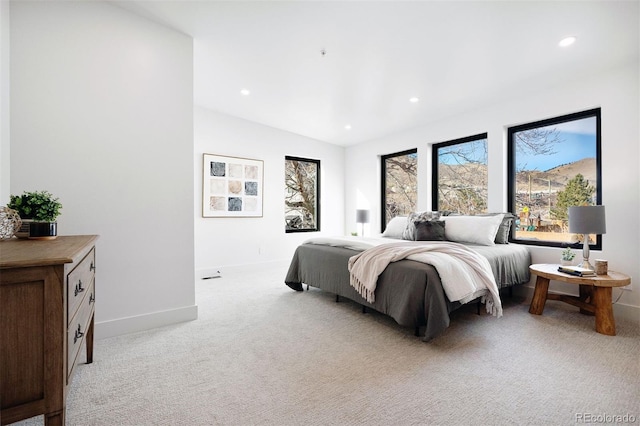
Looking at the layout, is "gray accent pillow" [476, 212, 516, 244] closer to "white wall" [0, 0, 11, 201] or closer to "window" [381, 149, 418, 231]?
"window" [381, 149, 418, 231]

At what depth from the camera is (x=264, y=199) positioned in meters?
5.22

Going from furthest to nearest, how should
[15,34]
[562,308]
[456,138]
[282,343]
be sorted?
1. [456,138]
2. [562,308]
3. [282,343]
4. [15,34]

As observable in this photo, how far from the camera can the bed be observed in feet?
7.39

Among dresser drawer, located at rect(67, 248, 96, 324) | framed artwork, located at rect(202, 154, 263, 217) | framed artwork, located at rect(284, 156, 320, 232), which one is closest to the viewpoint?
dresser drawer, located at rect(67, 248, 96, 324)

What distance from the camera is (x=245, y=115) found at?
15.7ft

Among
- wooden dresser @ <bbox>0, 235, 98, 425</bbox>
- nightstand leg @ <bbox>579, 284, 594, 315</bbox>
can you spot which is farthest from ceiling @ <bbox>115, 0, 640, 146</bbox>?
wooden dresser @ <bbox>0, 235, 98, 425</bbox>

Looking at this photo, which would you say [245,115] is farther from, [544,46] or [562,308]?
[562,308]

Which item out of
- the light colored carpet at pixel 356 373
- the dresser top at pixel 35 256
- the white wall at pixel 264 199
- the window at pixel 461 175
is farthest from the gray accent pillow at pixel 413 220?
the dresser top at pixel 35 256

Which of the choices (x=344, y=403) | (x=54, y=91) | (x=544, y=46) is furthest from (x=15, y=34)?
(x=544, y=46)

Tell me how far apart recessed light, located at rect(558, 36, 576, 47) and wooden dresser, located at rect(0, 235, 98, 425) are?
11.9ft

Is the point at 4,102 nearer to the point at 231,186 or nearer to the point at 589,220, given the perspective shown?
the point at 231,186

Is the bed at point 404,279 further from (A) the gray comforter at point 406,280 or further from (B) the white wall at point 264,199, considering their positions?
(B) the white wall at point 264,199

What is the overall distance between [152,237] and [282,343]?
146cm

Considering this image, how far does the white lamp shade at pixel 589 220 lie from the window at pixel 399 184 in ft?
8.26
